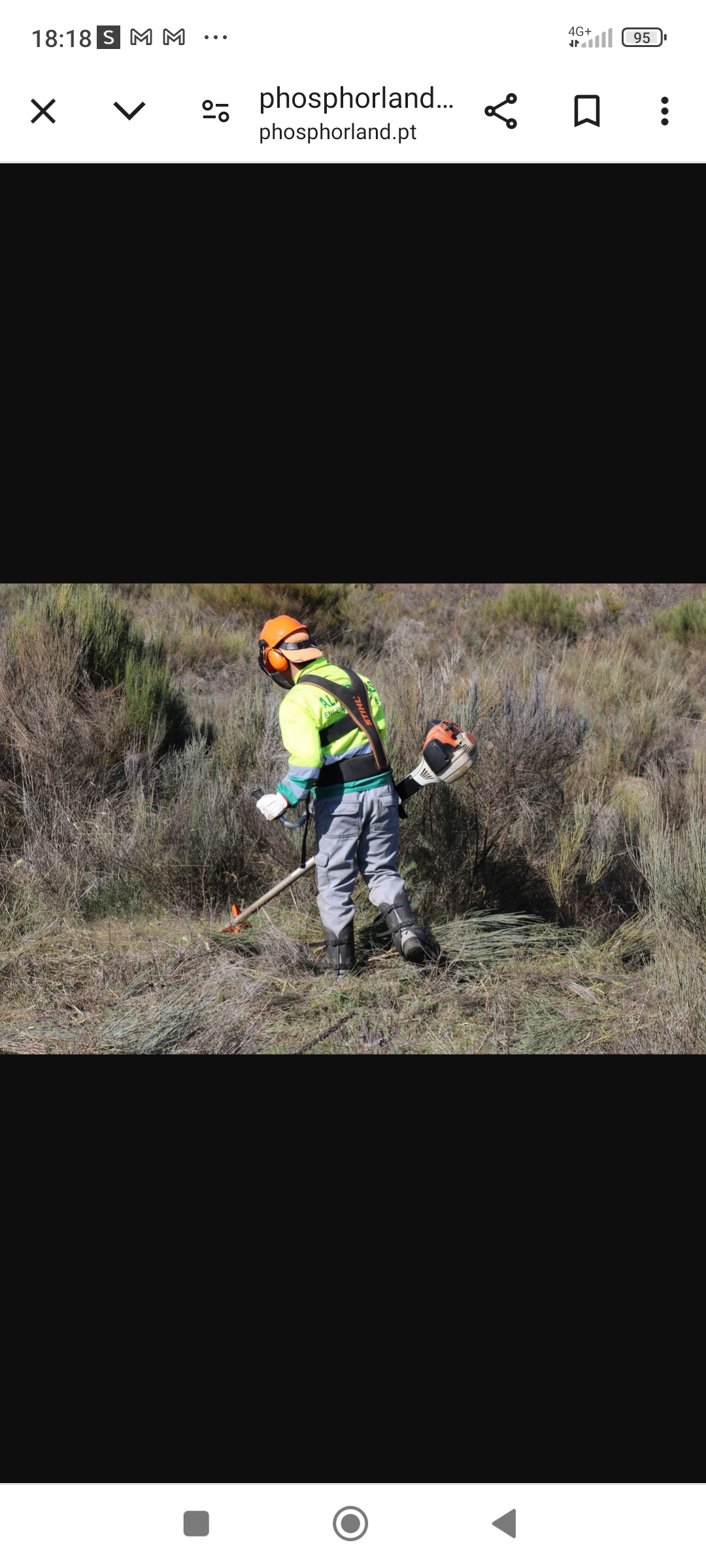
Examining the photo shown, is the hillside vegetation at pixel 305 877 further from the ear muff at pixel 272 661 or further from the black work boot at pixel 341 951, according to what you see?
the ear muff at pixel 272 661

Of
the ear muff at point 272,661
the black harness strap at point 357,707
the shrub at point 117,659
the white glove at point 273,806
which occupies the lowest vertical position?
the white glove at point 273,806

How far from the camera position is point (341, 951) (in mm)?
5477

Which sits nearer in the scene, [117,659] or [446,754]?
[446,754]

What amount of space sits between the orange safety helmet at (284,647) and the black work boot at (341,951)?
4.76 ft

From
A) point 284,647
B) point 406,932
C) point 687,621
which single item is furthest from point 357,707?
point 687,621

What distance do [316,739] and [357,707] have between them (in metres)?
0.32

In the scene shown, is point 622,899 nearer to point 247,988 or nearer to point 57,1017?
point 247,988

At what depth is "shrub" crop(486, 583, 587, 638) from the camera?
44.1ft

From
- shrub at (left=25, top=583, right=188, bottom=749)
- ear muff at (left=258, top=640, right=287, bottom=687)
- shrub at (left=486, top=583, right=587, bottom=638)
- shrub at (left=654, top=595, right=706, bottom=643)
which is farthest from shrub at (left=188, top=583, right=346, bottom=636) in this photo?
ear muff at (left=258, top=640, right=287, bottom=687)

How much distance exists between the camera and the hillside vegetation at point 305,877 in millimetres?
5188

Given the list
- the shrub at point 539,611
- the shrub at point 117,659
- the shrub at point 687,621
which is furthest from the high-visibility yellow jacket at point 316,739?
the shrub at point 687,621

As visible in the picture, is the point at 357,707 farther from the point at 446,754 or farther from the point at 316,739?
the point at 446,754
